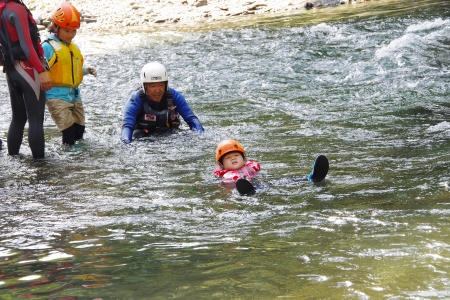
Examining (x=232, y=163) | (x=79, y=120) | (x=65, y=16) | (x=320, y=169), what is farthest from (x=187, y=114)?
(x=320, y=169)

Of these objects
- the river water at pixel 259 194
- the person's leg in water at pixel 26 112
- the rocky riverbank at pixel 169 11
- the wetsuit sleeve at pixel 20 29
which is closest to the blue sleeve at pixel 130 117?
the river water at pixel 259 194

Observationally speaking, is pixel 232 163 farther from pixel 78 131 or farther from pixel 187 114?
pixel 78 131

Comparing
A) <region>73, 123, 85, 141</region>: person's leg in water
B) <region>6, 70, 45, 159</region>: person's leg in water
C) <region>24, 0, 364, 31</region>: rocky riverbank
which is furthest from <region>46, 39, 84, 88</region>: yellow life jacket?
<region>24, 0, 364, 31</region>: rocky riverbank

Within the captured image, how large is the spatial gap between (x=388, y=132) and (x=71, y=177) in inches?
163

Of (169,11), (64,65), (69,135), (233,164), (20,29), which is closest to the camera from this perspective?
(233,164)

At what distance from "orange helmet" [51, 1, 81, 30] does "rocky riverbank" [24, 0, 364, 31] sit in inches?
558

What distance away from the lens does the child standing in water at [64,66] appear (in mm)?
8227

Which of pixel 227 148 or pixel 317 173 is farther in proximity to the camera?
pixel 227 148

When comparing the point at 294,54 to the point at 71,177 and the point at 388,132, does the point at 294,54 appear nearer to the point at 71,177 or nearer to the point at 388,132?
the point at 388,132

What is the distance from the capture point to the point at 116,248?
482cm

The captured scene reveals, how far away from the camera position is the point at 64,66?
27.8ft

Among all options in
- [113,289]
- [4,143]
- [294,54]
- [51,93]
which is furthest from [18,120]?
[294,54]

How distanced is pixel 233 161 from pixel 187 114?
7.93ft

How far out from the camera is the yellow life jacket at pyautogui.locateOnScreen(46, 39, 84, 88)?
8.40 metres
